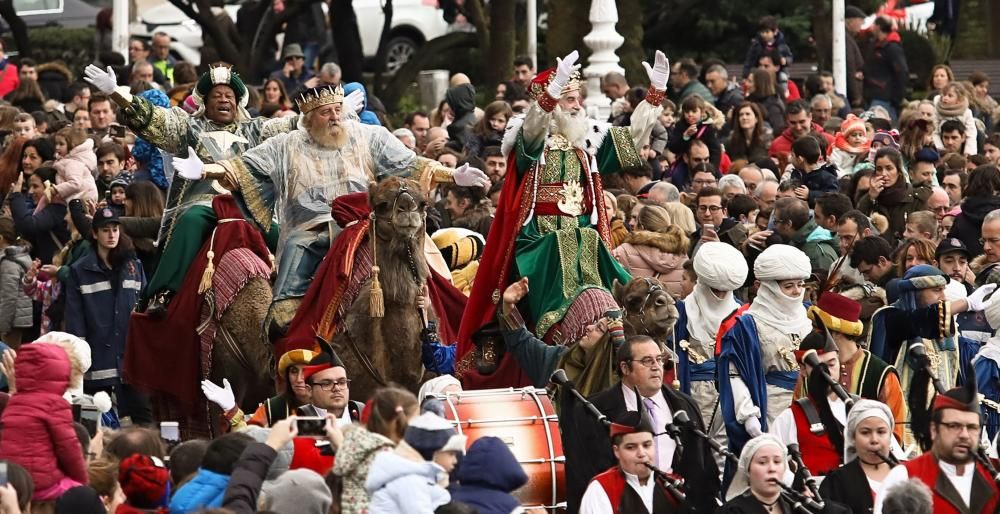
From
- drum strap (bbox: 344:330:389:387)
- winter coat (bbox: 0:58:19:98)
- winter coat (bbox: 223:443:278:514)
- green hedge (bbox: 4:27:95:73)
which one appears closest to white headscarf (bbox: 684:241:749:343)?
drum strap (bbox: 344:330:389:387)

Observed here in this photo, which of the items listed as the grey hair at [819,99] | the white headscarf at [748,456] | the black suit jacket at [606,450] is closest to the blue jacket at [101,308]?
the black suit jacket at [606,450]

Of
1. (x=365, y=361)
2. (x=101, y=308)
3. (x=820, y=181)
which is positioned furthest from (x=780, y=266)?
(x=101, y=308)

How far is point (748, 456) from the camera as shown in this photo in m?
10.8

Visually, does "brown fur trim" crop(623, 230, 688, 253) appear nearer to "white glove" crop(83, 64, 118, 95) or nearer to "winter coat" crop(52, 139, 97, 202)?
"white glove" crop(83, 64, 118, 95)

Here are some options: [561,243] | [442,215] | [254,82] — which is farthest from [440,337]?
[254,82]

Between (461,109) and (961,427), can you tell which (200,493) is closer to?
(961,427)

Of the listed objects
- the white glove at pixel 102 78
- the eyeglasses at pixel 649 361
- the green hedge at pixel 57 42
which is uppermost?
the green hedge at pixel 57 42


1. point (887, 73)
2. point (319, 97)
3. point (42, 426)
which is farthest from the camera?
point (887, 73)

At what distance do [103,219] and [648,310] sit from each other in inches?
204

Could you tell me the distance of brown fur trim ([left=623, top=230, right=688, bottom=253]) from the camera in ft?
50.3

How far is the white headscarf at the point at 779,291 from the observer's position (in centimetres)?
1298

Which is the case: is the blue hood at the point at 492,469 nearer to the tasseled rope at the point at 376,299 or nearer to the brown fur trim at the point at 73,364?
the brown fur trim at the point at 73,364

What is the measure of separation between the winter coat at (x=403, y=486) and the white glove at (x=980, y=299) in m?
4.99

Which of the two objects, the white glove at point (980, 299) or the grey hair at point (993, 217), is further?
the grey hair at point (993, 217)
